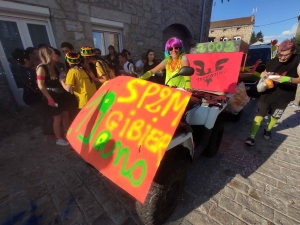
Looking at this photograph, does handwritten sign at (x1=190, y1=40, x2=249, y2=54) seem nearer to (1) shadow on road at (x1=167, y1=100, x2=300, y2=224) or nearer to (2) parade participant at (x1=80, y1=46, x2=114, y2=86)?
(1) shadow on road at (x1=167, y1=100, x2=300, y2=224)

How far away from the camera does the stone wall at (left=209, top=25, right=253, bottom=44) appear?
39.3 meters

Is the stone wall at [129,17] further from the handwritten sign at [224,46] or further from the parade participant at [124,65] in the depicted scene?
the handwritten sign at [224,46]

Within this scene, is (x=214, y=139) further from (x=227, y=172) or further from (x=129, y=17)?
(x=129, y=17)

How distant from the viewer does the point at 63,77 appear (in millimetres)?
2658

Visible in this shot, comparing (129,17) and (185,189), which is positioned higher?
(129,17)

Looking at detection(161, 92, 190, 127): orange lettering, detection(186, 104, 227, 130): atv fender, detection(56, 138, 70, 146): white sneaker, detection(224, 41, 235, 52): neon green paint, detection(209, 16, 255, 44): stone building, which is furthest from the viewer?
detection(209, 16, 255, 44): stone building

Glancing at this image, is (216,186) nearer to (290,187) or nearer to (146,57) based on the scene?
(290,187)

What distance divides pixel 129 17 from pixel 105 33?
1.16m

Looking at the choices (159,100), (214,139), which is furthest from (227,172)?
(159,100)

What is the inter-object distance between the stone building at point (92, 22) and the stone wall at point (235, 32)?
41027 millimetres

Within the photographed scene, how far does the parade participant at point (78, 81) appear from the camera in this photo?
248 centimetres

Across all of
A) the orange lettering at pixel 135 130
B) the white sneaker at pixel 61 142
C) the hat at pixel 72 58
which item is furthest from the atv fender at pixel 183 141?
the white sneaker at pixel 61 142

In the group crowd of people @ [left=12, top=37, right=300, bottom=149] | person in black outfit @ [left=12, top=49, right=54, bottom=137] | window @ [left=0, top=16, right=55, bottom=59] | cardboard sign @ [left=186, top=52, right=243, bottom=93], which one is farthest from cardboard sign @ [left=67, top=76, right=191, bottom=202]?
window @ [left=0, top=16, right=55, bottom=59]

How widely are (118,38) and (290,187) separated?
249 inches
